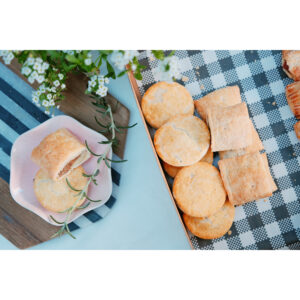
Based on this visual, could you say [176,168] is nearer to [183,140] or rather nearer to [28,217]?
[183,140]

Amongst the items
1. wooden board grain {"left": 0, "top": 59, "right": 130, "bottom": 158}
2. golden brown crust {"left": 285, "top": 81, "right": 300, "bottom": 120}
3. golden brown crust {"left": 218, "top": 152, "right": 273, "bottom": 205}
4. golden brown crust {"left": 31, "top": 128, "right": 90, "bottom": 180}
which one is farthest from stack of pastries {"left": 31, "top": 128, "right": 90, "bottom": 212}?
golden brown crust {"left": 285, "top": 81, "right": 300, "bottom": 120}

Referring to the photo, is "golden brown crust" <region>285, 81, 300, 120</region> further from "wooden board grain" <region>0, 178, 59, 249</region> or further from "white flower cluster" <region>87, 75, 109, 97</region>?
"wooden board grain" <region>0, 178, 59, 249</region>

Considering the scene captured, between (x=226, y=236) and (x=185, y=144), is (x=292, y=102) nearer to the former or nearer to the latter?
(x=185, y=144)

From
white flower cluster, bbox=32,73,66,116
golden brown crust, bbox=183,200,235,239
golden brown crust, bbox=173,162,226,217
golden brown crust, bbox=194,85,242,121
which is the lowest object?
golden brown crust, bbox=183,200,235,239

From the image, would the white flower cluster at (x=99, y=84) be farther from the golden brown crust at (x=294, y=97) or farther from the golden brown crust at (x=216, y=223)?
the golden brown crust at (x=294, y=97)

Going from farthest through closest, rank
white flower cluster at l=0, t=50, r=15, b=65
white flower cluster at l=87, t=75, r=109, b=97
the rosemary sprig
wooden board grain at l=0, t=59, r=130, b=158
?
wooden board grain at l=0, t=59, r=130, b=158 → the rosemary sprig → white flower cluster at l=87, t=75, r=109, b=97 → white flower cluster at l=0, t=50, r=15, b=65

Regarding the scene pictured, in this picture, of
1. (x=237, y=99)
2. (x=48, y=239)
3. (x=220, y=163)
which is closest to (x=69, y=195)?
(x=48, y=239)
